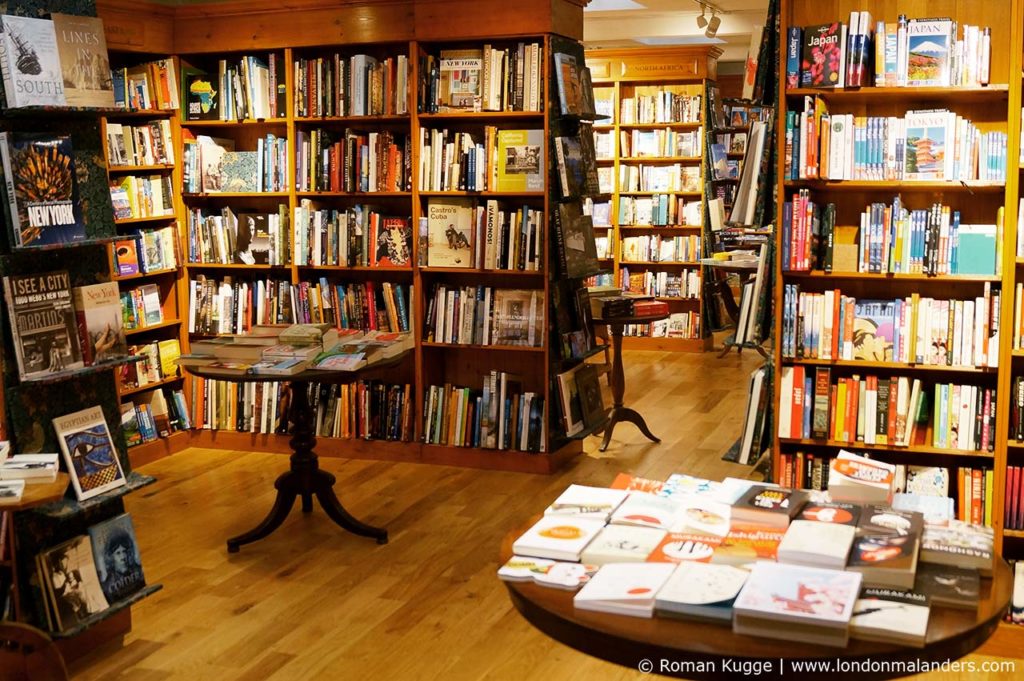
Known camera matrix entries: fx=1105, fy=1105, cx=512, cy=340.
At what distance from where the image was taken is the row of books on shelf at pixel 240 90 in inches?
242

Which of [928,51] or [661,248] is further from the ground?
[928,51]

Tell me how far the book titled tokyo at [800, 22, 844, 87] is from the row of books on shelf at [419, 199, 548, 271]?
2.06 m

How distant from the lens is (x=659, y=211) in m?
9.73

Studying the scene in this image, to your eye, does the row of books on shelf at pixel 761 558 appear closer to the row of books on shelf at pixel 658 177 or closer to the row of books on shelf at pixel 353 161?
the row of books on shelf at pixel 353 161

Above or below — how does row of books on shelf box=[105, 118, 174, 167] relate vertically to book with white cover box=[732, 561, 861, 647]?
→ above

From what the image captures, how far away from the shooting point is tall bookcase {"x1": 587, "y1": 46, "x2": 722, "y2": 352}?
9.72m

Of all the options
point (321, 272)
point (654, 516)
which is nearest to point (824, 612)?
Result: point (654, 516)

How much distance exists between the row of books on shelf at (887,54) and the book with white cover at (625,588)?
231 cm

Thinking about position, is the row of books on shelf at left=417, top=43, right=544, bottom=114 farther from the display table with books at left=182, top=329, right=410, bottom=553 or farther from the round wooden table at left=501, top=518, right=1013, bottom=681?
the round wooden table at left=501, top=518, right=1013, bottom=681

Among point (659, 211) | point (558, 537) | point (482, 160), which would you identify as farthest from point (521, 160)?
point (659, 211)

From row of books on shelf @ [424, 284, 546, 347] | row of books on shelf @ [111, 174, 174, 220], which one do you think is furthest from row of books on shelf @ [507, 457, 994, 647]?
row of books on shelf @ [111, 174, 174, 220]

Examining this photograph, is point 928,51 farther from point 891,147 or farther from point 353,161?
point 353,161

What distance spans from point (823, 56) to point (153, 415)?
163 inches

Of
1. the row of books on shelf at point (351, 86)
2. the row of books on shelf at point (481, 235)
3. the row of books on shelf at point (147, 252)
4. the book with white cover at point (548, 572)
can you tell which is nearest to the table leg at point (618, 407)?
the row of books on shelf at point (481, 235)
